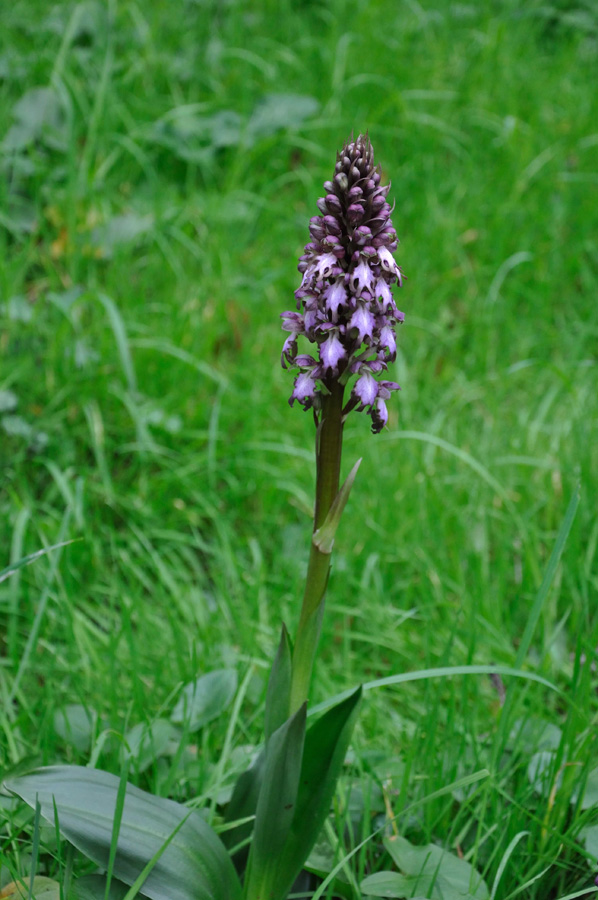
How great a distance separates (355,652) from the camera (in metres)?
2.67

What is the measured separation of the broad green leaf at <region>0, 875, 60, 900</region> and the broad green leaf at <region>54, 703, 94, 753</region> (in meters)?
0.37

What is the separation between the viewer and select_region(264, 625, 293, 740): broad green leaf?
1486mm

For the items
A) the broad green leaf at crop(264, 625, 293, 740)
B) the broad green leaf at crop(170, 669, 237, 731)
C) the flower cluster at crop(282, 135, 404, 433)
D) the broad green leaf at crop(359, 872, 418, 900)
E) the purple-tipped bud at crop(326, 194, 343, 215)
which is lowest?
the broad green leaf at crop(359, 872, 418, 900)

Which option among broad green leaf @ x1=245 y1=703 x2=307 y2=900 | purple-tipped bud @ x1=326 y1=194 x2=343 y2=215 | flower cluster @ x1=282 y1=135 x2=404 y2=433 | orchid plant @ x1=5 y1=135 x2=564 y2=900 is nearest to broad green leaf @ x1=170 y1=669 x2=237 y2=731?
orchid plant @ x1=5 y1=135 x2=564 y2=900

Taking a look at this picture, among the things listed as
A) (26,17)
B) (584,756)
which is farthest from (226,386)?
(26,17)

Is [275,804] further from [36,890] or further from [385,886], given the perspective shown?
[36,890]

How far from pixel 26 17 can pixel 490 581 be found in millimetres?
4448

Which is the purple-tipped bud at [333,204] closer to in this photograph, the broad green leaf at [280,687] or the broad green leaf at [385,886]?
the broad green leaf at [280,687]

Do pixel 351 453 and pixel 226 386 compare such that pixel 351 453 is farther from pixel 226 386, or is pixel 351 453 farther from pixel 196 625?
pixel 196 625

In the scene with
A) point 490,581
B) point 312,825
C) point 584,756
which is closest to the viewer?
point 312,825

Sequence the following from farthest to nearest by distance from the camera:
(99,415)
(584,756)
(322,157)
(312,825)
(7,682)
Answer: (322,157)
(99,415)
(7,682)
(584,756)
(312,825)

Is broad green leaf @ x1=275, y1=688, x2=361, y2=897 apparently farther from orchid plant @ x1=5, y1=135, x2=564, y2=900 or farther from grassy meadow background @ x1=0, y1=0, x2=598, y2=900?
grassy meadow background @ x1=0, y1=0, x2=598, y2=900

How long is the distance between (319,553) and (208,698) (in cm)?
83

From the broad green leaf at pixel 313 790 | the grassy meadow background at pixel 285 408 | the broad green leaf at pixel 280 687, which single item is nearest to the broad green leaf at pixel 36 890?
the grassy meadow background at pixel 285 408
